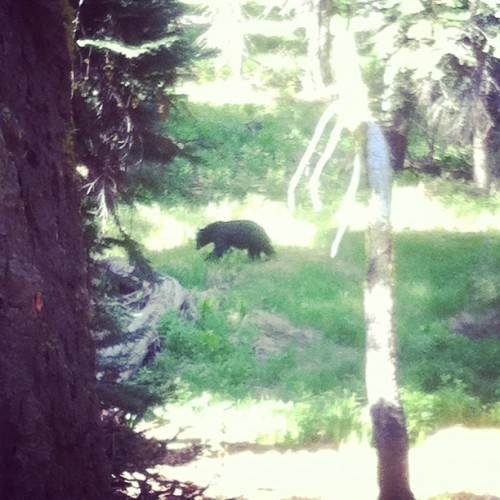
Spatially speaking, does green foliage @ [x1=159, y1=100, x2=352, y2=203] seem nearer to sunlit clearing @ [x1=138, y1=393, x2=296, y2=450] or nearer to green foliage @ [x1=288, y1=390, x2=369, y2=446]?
sunlit clearing @ [x1=138, y1=393, x2=296, y2=450]

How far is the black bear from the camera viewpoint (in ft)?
51.7

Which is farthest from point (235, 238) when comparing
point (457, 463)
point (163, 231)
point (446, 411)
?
point (457, 463)

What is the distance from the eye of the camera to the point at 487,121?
1733cm

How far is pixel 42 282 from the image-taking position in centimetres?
243

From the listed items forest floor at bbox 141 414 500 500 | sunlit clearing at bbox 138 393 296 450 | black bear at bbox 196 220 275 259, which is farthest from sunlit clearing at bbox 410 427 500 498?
black bear at bbox 196 220 275 259

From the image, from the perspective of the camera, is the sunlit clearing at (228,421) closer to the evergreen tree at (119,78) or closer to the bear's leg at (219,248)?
the evergreen tree at (119,78)

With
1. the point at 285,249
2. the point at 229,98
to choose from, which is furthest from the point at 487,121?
the point at 229,98

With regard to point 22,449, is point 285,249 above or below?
above

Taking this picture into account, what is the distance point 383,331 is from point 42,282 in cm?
359

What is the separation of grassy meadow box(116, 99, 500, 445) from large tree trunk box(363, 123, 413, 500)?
1238 millimetres

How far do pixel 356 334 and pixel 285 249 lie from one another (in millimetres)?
4851

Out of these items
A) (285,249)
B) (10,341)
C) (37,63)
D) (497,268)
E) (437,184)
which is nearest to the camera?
(10,341)

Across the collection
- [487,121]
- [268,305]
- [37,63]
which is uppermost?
[487,121]

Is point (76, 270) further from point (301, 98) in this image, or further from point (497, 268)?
point (301, 98)
